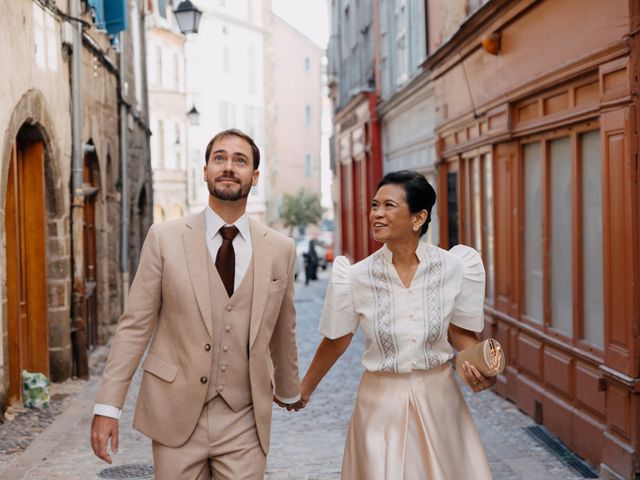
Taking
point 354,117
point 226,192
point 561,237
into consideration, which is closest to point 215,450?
point 226,192

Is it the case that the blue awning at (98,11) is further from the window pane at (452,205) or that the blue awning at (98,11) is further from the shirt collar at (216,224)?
the shirt collar at (216,224)

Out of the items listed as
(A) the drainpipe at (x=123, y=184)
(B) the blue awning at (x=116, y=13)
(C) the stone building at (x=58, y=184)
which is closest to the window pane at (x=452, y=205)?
(C) the stone building at (x=58, y=184)

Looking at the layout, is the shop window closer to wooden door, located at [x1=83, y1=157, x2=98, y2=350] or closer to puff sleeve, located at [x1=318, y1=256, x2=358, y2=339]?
wooden door, located at [x1=83, y1=157, x2=98, y2=350]

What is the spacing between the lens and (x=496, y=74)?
10414 millimetres

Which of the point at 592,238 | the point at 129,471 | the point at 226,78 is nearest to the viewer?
the point at 129,471

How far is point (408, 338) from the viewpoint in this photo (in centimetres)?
418

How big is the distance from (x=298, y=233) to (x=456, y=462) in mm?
57558

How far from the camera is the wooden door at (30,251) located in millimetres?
9906

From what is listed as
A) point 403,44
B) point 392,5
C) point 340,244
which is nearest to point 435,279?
point 403,44

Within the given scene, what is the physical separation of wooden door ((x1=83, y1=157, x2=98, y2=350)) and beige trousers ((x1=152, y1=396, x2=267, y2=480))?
9.86m

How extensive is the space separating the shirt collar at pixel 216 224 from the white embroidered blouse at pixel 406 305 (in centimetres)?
39

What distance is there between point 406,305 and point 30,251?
688 centimetres

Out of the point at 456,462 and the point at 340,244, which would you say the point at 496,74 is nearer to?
the point at 456,462

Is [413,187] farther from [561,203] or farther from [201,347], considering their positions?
[561,203]
